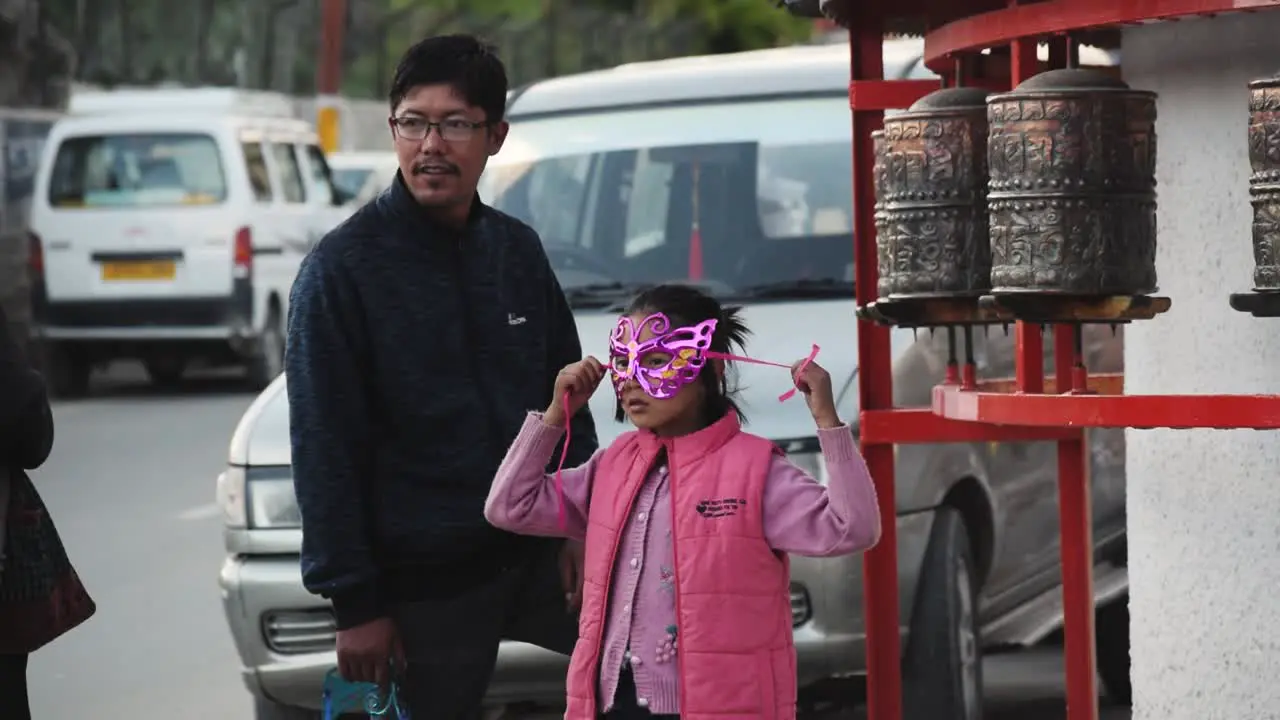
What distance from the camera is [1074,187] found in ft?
14.0

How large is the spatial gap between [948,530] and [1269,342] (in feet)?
6.00

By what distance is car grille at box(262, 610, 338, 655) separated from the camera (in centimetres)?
657

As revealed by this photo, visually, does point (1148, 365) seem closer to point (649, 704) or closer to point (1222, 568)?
point (1222, 568)

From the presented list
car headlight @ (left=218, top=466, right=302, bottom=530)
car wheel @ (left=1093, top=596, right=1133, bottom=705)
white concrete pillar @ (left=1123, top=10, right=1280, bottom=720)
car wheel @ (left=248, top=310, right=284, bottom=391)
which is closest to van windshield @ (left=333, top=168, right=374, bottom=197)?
car wheel @ (left=248, top=310, right=284, bottom=391)

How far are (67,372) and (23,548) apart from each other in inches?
627

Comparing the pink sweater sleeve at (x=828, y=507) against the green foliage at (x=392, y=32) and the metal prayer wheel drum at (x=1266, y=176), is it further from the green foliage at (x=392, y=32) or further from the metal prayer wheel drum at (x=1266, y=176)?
the green foliage at (x=392, y=32)

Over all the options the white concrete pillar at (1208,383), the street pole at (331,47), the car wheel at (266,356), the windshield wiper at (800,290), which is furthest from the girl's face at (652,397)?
the street pole at (331,47)

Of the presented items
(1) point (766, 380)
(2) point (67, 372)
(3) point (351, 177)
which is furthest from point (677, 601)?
(3) point (351, 177)

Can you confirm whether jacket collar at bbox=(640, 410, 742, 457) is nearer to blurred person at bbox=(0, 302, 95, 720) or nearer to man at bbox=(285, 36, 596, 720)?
man at bbox=(285, 36, 596, 720)

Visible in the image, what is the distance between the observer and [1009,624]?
750 centimetres

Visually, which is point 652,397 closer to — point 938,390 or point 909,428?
point 938,390

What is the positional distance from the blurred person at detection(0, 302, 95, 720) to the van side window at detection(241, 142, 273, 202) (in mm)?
15333

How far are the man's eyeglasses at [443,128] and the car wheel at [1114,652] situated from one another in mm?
4078

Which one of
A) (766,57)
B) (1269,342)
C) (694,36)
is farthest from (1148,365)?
(694,36)
